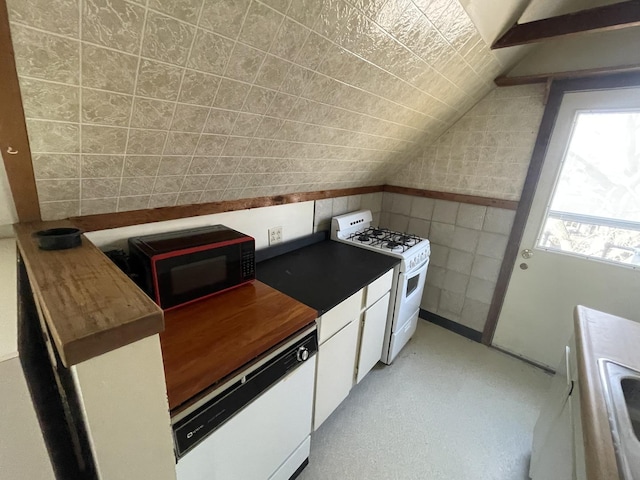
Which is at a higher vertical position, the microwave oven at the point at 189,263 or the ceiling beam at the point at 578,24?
the ceiling beam at the point at 578,24

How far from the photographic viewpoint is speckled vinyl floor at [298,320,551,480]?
155 centimetres

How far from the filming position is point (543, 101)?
76.0 inches

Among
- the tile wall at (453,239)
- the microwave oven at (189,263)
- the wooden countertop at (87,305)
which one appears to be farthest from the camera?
the tile wall at (453,239)

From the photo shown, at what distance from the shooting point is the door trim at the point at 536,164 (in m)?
1.71

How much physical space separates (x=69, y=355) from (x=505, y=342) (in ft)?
9.71

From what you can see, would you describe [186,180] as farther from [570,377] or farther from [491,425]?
[491,425]

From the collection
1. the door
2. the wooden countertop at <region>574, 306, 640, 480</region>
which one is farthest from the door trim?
the wooden countertop at <region>574, 306, 640, 480</region>

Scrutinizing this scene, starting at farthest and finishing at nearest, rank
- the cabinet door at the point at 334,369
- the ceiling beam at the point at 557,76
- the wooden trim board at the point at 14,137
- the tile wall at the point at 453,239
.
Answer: the tile wall at the point at 453,239 < the ceiling beam at the point at 557,76 < the cabinet door at the point at 334,369 < the wooden trim board at the point at 14,137

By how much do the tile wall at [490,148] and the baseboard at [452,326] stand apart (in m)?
1.27

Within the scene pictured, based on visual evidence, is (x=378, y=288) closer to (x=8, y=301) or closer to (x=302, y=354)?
(x=302, y=354)

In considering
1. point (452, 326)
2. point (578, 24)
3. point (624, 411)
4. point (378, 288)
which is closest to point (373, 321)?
point (378, 288)

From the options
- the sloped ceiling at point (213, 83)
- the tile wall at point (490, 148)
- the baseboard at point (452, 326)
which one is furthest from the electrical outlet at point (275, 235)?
the baseboard at point (452, 326)

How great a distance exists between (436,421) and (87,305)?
2.10 metres

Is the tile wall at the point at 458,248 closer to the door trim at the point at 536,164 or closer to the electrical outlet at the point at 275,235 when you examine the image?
the door trim at the point at 536,164
